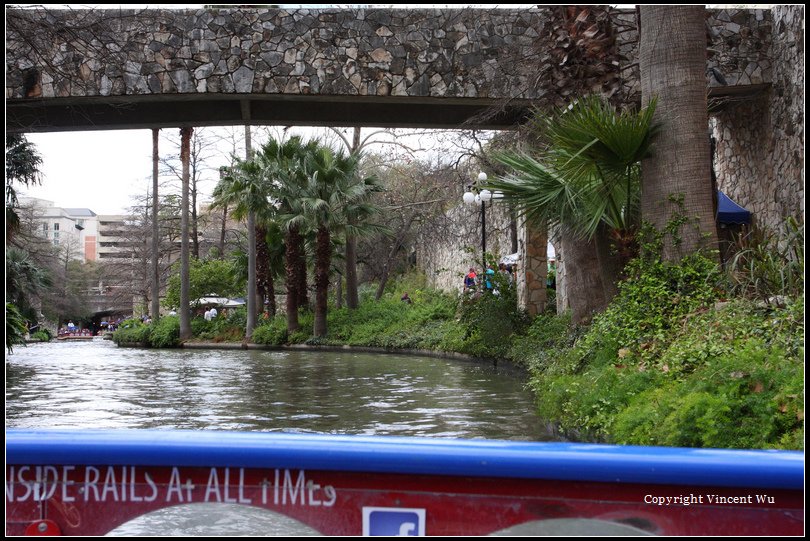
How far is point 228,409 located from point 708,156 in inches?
235

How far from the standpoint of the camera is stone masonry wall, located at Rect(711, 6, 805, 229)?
13.6 m

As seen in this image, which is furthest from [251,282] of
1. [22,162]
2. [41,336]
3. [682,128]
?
[682,128]

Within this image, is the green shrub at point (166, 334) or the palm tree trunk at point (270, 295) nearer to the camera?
the green shrub at point (166, 334)

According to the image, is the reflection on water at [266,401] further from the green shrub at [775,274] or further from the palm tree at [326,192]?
the palm tree at [326,192]

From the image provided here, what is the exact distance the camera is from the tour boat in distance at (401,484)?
187 cm

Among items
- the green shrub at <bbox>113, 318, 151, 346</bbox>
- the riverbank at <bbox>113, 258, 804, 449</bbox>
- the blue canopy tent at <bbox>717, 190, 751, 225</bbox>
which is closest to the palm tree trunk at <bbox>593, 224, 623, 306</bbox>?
the riverbank at <bbox>113, 258, 804, 449</bbox>

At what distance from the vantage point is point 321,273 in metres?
27.6

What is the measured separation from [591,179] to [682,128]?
1.34 meters

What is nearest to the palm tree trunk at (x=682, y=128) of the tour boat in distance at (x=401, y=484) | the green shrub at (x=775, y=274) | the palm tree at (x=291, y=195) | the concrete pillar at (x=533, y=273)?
the green shrub at (x=775, y=274)

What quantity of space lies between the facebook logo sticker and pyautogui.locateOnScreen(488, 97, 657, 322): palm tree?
282 inches

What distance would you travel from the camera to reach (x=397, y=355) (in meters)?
22.7

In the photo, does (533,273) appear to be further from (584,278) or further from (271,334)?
(271,334)

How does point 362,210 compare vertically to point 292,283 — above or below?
above

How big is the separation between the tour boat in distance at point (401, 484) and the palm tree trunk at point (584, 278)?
10.7 m
